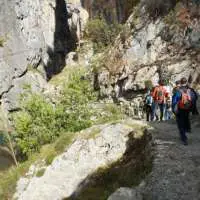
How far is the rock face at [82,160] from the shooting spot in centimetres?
1653

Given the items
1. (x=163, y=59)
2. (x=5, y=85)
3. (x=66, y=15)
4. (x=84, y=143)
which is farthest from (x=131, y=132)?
(x=66, y=15)

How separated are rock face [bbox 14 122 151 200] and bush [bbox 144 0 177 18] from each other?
25.6 meters

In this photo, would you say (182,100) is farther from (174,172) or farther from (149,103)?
(149,103)

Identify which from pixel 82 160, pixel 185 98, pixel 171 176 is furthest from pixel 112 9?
pixel 171 176

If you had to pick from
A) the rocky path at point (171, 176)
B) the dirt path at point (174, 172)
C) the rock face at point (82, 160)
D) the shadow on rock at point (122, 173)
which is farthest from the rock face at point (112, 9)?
the rocky path at point (171, 176)

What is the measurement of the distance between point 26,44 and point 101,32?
12021mm

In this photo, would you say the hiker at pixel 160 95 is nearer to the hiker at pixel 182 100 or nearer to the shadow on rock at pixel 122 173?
the shadow on rock at pixel 122 173

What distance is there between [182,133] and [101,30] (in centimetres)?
4521

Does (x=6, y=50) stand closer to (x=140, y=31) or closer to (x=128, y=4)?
(x=128, y=4)

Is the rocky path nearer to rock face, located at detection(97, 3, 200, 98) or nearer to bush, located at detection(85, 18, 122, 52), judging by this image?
rock face, located at detection(97, 3, 200, 98)

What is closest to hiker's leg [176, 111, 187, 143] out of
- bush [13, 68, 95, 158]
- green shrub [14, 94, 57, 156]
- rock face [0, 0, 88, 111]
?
bush [13, 68, 95, 158]

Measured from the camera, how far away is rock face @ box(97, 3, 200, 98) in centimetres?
3675

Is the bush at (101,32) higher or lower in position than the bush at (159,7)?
lower

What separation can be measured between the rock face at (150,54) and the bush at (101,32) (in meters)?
9.39
